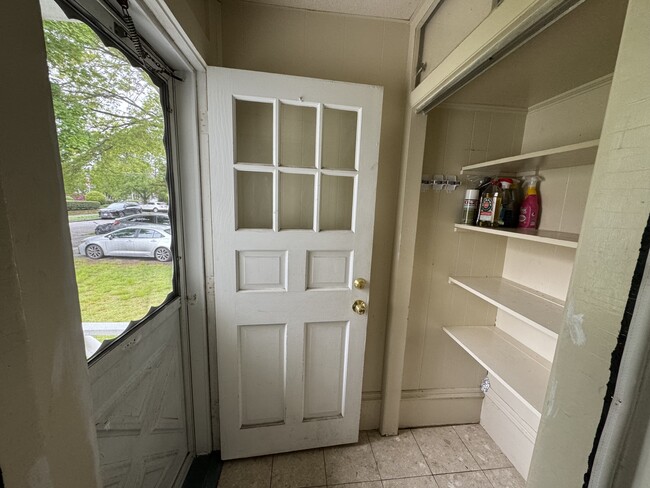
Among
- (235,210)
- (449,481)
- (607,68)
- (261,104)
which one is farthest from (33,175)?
(449,481)

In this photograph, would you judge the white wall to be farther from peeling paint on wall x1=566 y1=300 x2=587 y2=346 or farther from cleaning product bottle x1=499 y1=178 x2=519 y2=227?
peeling paint on wall x1=566 y1=300 x2=587 y2=346

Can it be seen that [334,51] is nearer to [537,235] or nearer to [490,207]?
[490,207]

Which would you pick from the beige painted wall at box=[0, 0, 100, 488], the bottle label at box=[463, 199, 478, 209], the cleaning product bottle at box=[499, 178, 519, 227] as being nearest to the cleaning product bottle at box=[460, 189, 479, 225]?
the bottle label at box=[463, 199, 478, 209]

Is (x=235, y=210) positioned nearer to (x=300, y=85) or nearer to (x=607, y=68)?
(x=300, y=85)

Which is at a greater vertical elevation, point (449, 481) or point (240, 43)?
point (240, 43)

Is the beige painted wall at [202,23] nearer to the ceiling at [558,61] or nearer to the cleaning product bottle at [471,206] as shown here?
the ceiling at [558,61]

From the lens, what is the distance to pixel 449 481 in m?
1.30

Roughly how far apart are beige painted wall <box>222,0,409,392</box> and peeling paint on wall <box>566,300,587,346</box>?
1063 millimetres

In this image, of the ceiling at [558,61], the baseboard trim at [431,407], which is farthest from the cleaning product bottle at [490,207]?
the baseboard trim at [431,407]

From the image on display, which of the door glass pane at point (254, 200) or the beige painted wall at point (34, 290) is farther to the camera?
the door glass pane at point (254, 200)

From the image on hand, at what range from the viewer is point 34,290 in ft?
0.98

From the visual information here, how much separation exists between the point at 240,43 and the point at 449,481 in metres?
2.38

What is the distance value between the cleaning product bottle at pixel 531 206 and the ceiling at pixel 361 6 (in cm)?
100

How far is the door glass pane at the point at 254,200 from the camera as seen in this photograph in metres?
1.20
